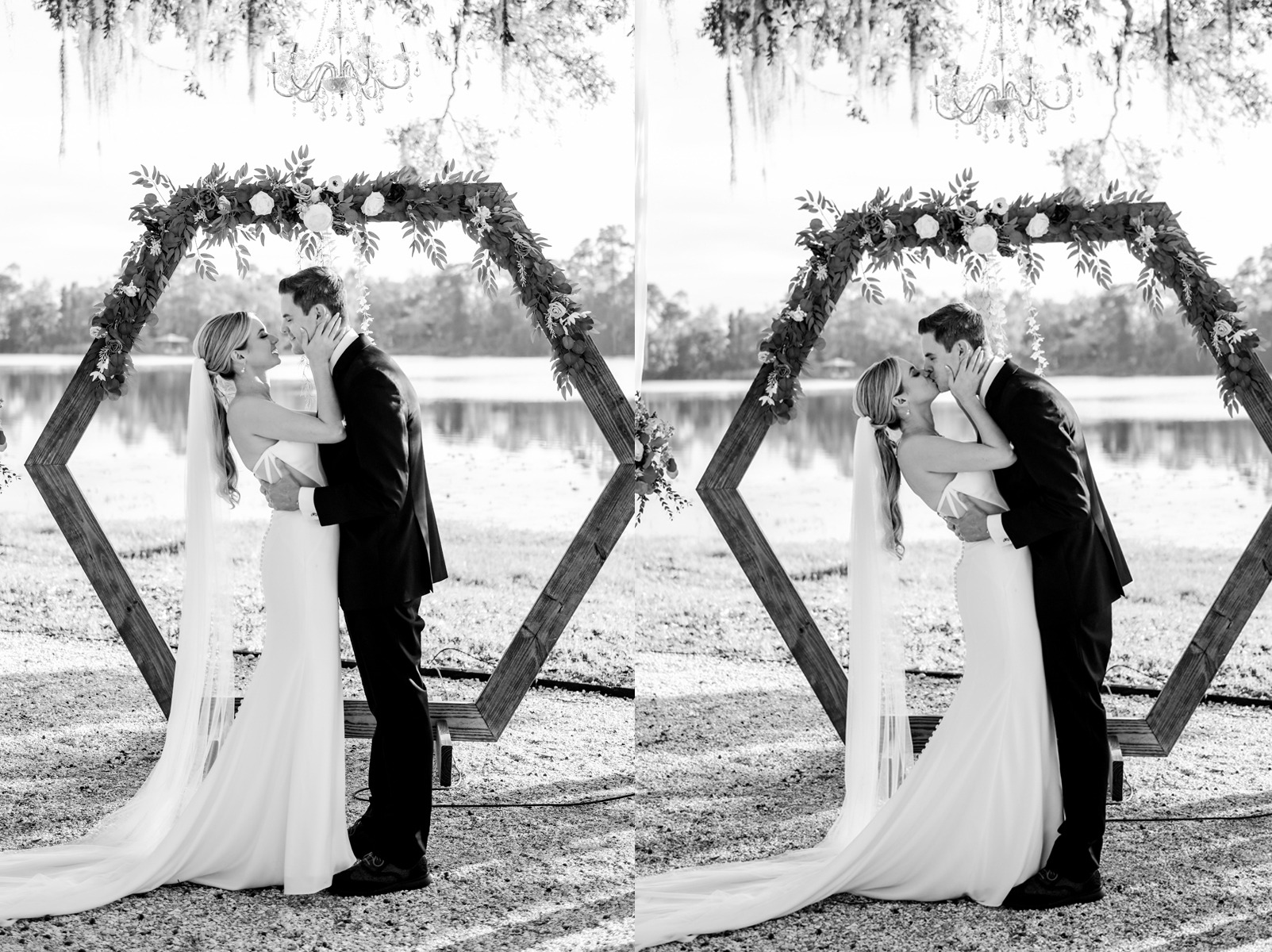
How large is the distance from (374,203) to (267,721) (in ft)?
6.19

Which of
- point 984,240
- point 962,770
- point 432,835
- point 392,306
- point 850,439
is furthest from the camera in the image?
point 850,439

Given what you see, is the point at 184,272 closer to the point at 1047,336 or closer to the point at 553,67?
the point at 553,67

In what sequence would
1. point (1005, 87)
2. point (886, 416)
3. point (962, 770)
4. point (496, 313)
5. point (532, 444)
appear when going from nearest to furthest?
1. point (962, 770)
2. point (886, 416)
3. point (1005, 87)
4. point (496, 313)
5. point (532, 444)

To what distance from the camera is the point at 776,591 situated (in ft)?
15.1

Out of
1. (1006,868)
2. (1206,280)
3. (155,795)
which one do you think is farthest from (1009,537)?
(155,795)

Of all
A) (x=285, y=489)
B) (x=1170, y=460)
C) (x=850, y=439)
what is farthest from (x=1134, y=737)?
(x=850, y=439)

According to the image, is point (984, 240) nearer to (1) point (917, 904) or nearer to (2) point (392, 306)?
(1) point (917, 904)

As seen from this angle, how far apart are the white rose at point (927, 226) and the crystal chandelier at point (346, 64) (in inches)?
126

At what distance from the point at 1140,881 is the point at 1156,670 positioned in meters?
3.36

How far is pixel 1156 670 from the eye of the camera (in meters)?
6.76

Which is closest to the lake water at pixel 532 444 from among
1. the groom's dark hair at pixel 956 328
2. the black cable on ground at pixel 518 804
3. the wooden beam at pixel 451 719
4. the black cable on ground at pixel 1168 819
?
the wooden beam at pixel 451 719

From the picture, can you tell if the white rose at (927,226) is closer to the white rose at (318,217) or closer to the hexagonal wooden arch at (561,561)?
the hexagonal wooden arch at (561,561)

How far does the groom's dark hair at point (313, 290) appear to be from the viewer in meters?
3.48

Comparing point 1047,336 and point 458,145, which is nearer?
point 458,145
